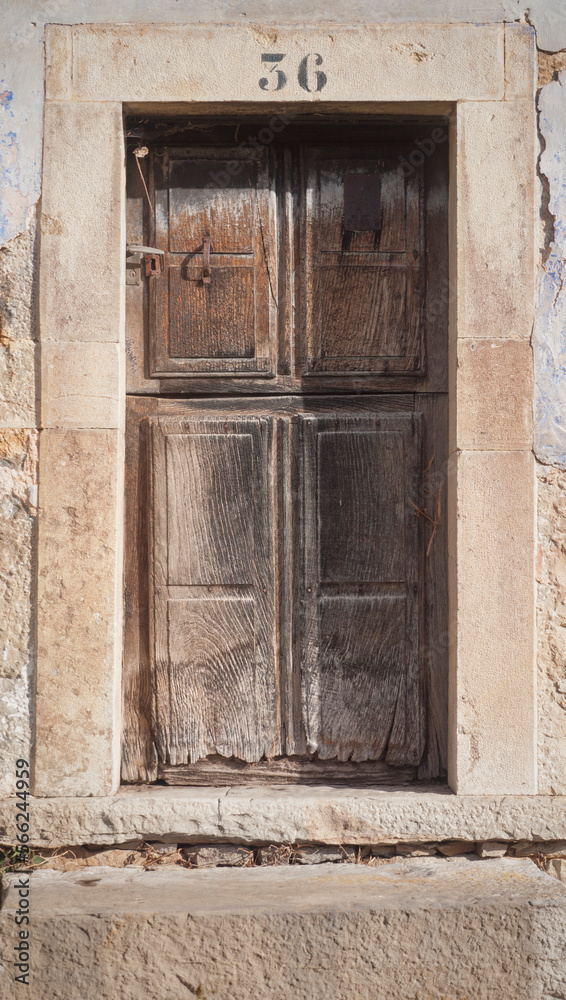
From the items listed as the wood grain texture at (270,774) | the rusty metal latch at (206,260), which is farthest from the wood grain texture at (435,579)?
the rusty metal latch at (206,260)

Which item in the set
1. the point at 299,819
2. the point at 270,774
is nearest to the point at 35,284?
the point at 270,774

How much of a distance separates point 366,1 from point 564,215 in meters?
1.03

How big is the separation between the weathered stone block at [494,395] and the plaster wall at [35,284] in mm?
57

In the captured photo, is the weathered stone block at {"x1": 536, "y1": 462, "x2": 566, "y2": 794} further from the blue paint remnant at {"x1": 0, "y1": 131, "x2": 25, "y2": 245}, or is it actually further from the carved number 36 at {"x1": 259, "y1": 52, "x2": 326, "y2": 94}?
the blue paint remnant at {"x1": 0, "y1": 131, "x2": 25, "y2": 245}

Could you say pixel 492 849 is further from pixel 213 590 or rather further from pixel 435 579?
pixel 213 590

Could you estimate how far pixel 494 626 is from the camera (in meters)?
2.49

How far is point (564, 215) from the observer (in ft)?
8.42

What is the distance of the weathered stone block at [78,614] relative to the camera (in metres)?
2.48

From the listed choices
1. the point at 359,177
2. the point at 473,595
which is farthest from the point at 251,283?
the point at 473,595

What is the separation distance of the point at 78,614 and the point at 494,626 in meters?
1.43

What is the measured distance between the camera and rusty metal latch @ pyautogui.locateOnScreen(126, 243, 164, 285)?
8.93 ft

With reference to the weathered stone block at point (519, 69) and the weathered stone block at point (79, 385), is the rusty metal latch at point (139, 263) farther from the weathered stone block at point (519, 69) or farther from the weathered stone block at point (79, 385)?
the weathered stone block at point (519, 69)

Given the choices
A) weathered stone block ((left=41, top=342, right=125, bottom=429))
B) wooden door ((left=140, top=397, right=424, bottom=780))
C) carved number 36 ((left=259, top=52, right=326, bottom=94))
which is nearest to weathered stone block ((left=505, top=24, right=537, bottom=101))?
carved number 36 ((left=259, top=52, right=326, bottom=94))

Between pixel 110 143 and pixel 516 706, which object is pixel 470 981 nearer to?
pixel 516 706
